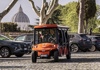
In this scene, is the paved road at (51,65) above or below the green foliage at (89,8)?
below

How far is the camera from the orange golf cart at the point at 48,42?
20.5m

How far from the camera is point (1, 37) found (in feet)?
86.5

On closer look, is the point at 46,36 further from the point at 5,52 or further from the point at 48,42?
the point at 5,52

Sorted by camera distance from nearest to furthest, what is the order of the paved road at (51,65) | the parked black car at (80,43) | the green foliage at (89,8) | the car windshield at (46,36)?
the paved road at (51,65) < the car windshield at (46,36) < the parked black car at (80,43) < the green foliage at (89,8)

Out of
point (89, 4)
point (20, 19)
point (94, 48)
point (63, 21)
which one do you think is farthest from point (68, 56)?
point (20, 19)

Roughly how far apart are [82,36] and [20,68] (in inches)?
685

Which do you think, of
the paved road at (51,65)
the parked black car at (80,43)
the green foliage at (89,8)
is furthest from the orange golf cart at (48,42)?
the green foliage at (89,8)

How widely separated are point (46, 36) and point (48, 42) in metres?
0.38

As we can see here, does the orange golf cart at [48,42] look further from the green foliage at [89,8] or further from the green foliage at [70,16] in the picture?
the green foliage at [70,16]

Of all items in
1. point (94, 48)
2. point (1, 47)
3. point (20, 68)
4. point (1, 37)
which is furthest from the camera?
point (94, 48)

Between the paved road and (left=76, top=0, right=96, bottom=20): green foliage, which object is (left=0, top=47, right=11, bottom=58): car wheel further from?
(left=76, top=0, right=96, bottom=20): green foliage

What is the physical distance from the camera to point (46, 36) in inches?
830

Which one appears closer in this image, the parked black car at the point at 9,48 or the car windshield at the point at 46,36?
the car windshield at the point at 46,36

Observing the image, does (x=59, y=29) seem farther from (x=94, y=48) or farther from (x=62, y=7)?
(x=62, y=7)
